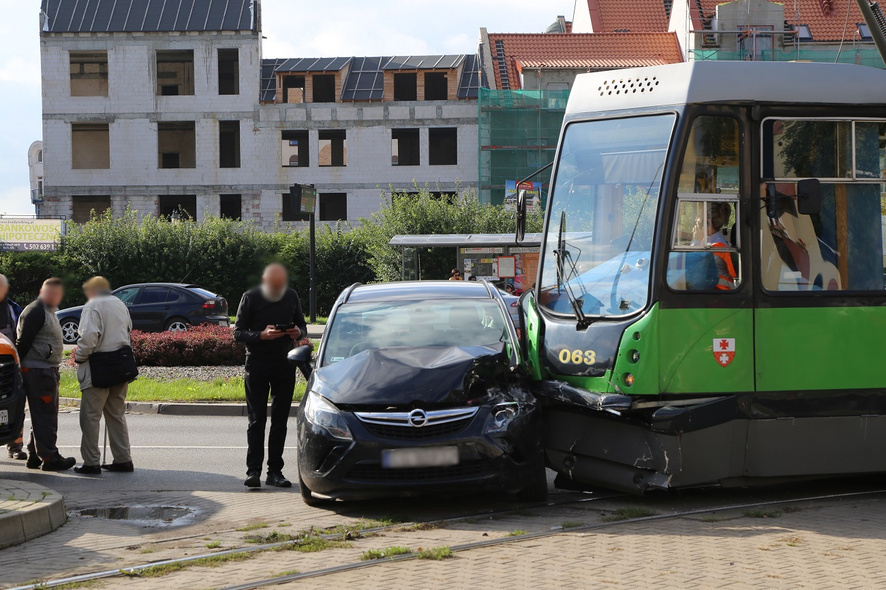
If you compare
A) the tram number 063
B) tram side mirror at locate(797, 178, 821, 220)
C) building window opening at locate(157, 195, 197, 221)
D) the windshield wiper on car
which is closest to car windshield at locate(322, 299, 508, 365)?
the tram number 063

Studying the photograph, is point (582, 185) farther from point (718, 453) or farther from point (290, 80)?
point (290, 80)

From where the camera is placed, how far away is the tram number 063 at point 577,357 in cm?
811

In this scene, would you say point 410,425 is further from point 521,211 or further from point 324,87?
point 324,87

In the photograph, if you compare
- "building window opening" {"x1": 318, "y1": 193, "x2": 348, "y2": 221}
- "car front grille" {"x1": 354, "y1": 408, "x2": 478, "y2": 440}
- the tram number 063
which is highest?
"building window opening" {"x1": 318, "y1": 193, "x2": 348, "y2": 221}

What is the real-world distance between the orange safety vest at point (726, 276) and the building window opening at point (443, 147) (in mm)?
45773

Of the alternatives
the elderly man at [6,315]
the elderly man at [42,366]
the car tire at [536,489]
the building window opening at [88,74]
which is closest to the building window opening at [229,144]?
the building window opening at [88,74]

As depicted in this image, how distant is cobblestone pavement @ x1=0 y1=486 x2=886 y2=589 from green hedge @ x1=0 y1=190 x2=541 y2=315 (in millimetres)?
31867

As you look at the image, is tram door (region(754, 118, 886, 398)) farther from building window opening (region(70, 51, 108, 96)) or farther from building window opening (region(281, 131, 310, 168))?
building window opening (region(70, 51, 108, 96))

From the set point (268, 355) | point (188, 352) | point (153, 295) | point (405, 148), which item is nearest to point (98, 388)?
point (268, 355)

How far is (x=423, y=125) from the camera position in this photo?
53156 mm

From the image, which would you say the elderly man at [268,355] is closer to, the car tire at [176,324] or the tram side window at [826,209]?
the tram side window at [826,209]

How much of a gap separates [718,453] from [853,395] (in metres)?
1.15

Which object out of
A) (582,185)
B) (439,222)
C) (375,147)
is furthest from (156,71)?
(582,185)

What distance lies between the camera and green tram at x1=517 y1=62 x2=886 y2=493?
773cm
